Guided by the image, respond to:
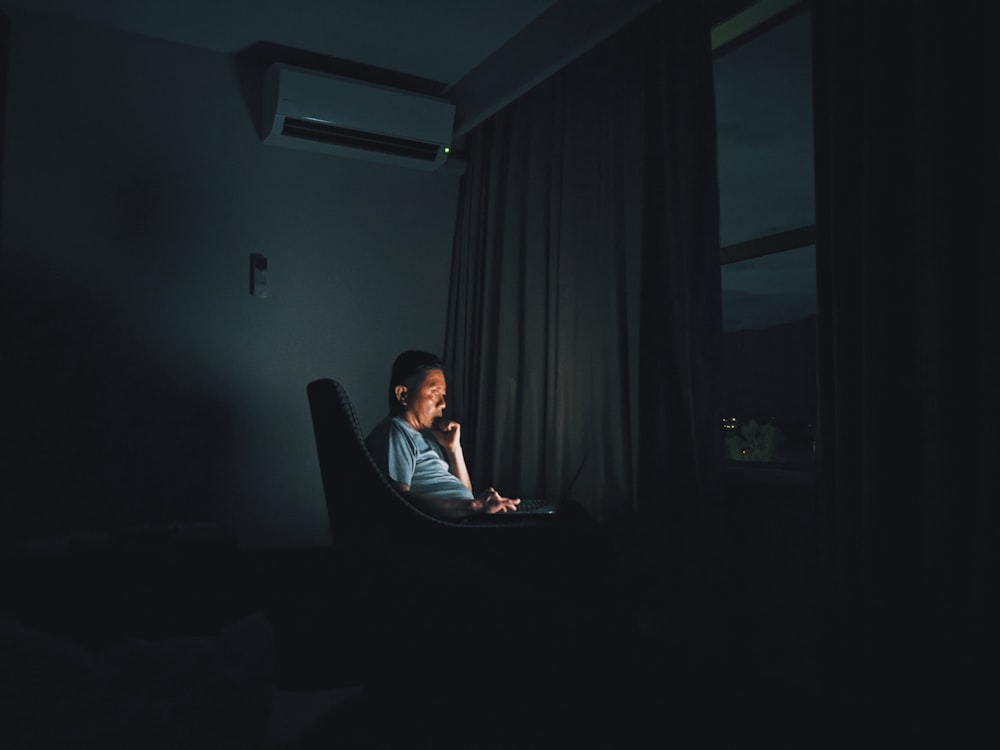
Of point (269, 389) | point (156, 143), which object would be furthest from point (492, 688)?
point (156, 143)

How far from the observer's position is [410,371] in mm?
2926

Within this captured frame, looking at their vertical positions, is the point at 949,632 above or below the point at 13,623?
below

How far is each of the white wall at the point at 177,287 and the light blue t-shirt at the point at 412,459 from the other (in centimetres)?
126

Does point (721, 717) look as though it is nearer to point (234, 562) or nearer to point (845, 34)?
point (234, 562)

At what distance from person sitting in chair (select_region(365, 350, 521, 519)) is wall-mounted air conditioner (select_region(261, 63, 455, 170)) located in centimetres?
148

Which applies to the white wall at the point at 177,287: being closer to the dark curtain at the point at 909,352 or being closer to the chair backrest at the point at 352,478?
the chair backrest at the point at 352,478

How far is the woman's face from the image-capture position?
9.50 ft

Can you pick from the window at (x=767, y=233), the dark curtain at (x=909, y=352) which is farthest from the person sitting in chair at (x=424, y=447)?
the dark curtain at (x=909, y=352)

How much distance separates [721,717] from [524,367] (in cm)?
184

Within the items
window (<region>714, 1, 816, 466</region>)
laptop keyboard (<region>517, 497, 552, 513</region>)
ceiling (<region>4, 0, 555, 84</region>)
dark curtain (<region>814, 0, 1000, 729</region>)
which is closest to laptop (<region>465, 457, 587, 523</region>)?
laptop keyboard (<region>517, 497, 552, 513</region>)

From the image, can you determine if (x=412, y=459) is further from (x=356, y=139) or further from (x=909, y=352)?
(x=356, y=139)

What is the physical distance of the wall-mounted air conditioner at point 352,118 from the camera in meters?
3.61

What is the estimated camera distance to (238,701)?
2.39 ft

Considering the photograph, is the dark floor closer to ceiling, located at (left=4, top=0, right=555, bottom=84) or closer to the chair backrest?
the chair backrest
